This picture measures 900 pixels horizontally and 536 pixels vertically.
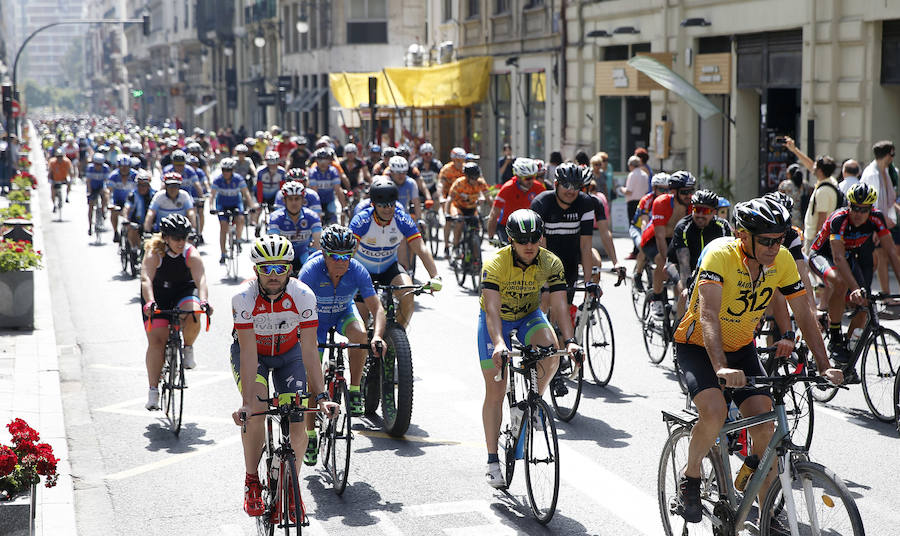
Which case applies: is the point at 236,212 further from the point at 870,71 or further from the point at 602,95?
the point at 602,95

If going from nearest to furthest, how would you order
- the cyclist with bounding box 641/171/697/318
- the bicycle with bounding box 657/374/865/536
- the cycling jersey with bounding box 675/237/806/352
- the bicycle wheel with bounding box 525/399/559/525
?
the bicycle with bounding box 657/374/865/536, the cycling jersey with bounding box 675/237/806/352, the bicycle wheel with bounding box 525/399/559/525, the cyclist with bounding box 641/171/697/318

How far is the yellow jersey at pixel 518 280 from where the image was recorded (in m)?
7.60

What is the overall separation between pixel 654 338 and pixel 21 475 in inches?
304

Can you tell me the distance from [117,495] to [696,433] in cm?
409

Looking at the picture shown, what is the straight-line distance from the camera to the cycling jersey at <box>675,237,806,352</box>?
6043 millimetres

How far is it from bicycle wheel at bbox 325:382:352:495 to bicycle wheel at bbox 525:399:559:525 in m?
1.25

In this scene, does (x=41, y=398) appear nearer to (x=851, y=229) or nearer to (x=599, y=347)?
(x=599, y=347)

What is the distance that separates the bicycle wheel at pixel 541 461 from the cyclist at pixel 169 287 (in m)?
3.64

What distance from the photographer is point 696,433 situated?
6039mm

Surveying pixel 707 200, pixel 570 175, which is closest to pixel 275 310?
pixel 570 175

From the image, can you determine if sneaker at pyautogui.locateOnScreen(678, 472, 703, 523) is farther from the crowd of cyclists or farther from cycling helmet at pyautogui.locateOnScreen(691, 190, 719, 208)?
cycling helmet at pyautogui.locateOnScreen(691, 190, 719, 208)

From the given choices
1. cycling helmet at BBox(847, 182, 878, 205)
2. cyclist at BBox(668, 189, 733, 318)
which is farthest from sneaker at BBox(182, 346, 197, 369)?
cycling helmet at BBox(847, 182, 878, 205)

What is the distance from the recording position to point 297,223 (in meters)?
12.8

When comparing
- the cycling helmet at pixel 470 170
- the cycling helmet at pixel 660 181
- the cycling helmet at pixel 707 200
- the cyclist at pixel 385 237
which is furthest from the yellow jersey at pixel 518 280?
the cycling helmet at pixel 470 170
